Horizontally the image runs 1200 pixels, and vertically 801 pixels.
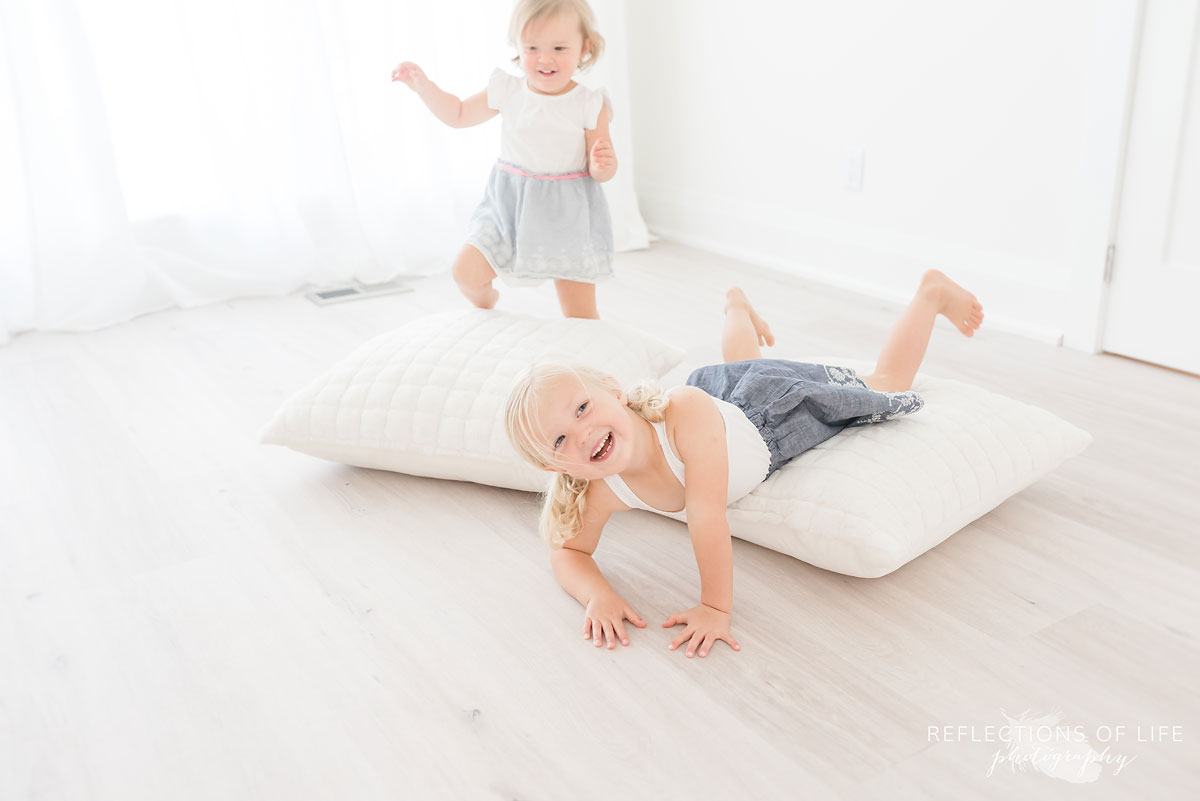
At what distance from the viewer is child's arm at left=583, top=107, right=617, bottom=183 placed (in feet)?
7.16

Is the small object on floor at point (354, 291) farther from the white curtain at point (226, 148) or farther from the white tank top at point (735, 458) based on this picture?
the white tank top at point (735, 458)

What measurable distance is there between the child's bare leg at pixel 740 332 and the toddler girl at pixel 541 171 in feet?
1.14

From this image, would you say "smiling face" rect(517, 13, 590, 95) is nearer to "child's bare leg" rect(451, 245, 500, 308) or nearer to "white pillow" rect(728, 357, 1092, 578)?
"child's bare leg" rect(451, 245, 500, 308)

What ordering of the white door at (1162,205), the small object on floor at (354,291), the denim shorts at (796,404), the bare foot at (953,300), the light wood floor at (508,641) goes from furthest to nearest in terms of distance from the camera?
the small object on floor at (354,291)
the white door at (1162,205)
the bare foot at (953,300)
the denim shorts at (796,404)
the light wood floor at (508,641)

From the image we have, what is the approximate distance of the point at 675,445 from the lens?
148cm

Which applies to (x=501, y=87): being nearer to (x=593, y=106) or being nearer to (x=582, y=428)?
(x=593, y=106)

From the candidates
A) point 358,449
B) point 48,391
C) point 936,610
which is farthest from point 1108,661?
point 48,391

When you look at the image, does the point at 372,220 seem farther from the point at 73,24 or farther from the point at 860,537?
the point at 860,537

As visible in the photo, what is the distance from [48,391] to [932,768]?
6.95ft

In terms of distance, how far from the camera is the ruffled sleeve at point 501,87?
7.34 feet

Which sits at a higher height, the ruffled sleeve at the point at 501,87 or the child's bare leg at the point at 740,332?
the ruffled sleeve at the point at 501,87

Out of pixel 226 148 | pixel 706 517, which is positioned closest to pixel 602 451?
pixel 706 517

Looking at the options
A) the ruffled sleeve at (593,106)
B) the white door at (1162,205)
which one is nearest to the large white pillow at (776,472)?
the ruffled sleeve at (593,106)

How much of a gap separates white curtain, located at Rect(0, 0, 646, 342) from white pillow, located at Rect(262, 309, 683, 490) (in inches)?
52.6
